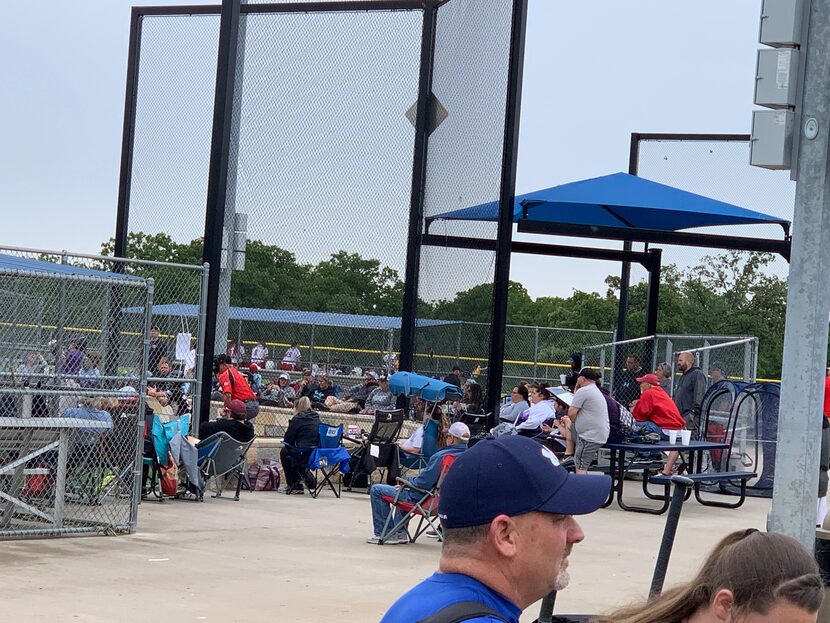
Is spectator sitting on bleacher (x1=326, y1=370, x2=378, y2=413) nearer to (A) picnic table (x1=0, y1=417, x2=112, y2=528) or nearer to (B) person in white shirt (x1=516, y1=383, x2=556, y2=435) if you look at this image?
(B) person in white shirt (x1=516, y1=383, x2=556, y2=435)

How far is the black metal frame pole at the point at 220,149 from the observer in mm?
15641

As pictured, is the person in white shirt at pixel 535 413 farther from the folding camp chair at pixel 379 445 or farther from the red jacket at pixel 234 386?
the red jacket at pixel 234 386

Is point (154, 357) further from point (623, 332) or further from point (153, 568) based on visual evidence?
point (623, 332)

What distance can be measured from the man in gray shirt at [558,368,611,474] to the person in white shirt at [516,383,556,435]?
2.12 meters

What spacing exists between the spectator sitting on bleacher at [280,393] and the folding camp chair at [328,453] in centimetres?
748

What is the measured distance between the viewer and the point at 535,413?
56.1 ft

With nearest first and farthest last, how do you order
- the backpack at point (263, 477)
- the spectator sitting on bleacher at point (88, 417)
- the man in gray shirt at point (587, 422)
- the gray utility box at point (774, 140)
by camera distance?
the gray utility box at point (774, 140)
the spectator sitting on bleacher at point (88, 417)
the man in gray shirt at point (587, 422)
the backpack at point (263, 477)

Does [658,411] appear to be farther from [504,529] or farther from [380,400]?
[504,529]

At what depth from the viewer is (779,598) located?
2477mm

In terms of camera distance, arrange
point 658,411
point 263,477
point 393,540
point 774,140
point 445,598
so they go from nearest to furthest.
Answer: point 445,598 < point 774,140 < point 393,540 < point 658,411 < point 263,477

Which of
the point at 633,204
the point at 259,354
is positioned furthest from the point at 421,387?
the point at 259,354

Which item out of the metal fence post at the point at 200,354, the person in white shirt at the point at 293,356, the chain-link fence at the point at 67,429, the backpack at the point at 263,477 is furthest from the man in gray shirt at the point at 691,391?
the person in white shirt at the point at 293,356

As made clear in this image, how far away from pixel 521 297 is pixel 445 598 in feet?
183

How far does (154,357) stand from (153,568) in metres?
7.10
